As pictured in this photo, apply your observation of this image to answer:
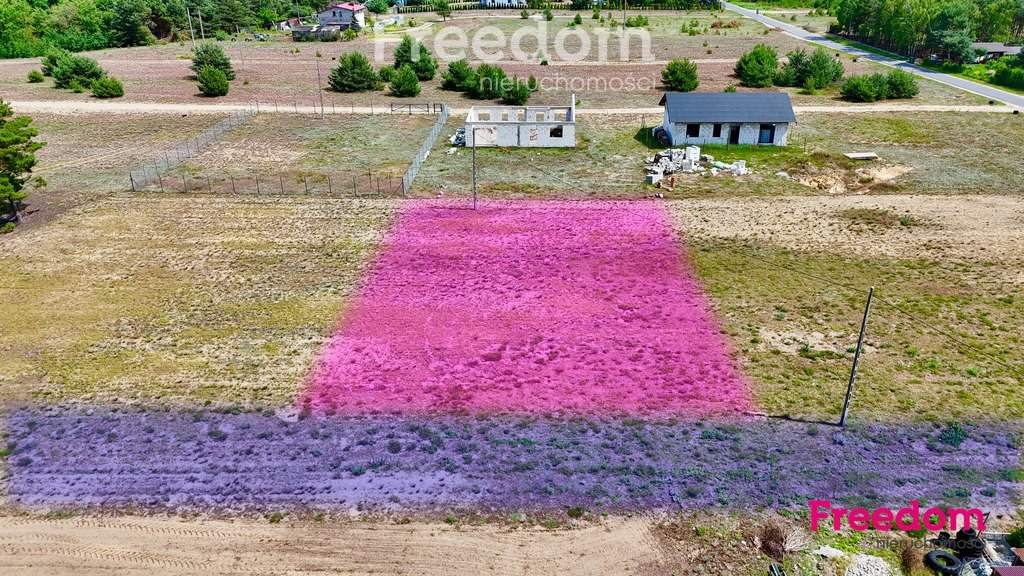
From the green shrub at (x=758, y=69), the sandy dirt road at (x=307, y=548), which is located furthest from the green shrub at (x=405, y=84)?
the sandy dirt road at (x=307, y=548)

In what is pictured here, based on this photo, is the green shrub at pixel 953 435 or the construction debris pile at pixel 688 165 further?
the construction debris pile at pixel 688 165

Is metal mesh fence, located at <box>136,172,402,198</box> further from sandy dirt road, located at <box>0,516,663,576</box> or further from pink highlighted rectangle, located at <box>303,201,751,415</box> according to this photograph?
sandy dirt road, located at <box>0,516,663,576</box>

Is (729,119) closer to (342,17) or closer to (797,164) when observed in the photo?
(797,164)

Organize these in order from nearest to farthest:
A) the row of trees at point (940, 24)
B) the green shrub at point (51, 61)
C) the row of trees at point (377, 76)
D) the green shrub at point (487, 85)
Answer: the row of trees at point (377, 76) < the green shrub at point (487, 85) < the green shrub at point (51, 61) < the row of trees at point (940, 24)

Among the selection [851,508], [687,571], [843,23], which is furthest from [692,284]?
[843,23]

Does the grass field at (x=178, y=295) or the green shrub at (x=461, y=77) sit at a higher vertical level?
the green shrub at (x=461, y=77)

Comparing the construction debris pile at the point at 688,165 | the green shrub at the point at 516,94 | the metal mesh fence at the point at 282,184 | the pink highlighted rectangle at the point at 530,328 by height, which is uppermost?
the green shrub at the point at 516,94

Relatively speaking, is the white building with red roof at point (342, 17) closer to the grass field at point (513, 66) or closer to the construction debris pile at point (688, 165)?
the grass field at point (513, 66)
